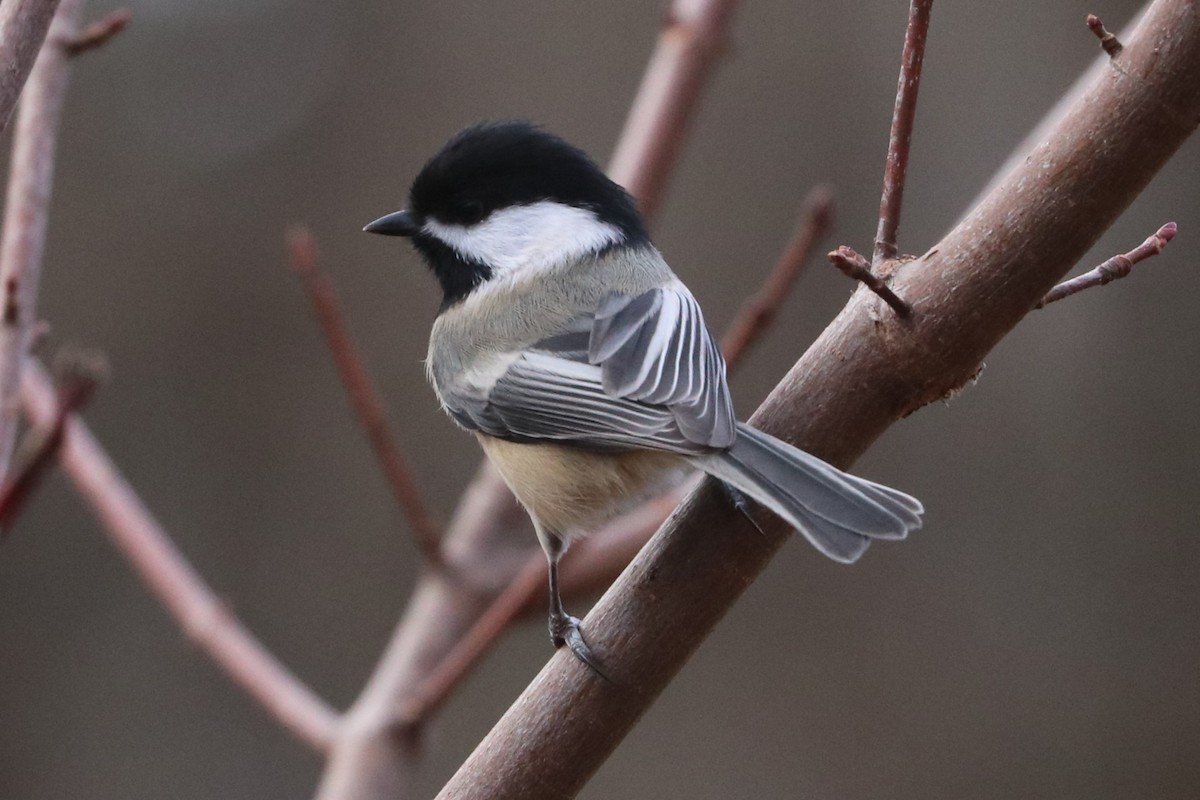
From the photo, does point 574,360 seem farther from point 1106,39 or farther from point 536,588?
Answer: point 1106,39

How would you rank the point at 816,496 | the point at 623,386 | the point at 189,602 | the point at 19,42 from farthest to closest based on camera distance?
the point at 189,602, the point at 623,386, the point at 816,496, the point at 19,42

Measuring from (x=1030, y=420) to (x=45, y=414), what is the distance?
300 centimetres

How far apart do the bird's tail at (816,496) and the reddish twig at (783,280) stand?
0.49 meters

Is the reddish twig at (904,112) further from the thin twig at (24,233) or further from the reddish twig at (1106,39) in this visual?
the thin twig at (24,233)

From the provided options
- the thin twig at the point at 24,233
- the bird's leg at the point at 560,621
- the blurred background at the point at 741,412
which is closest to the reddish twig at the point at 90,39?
the thin twig at the point at 24,233

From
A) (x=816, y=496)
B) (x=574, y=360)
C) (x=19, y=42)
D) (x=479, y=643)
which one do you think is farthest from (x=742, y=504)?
(x=19, y=42)

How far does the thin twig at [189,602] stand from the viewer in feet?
6.16

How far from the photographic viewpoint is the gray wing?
4.32 ft

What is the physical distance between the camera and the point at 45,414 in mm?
1785

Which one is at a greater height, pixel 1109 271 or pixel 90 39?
pixel 1109 271

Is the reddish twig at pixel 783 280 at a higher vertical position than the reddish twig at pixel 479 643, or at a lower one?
higher

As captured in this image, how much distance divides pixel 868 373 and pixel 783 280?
0.55m

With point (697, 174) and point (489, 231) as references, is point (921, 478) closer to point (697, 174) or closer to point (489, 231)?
point (697, 174)

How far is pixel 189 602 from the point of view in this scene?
193cm
